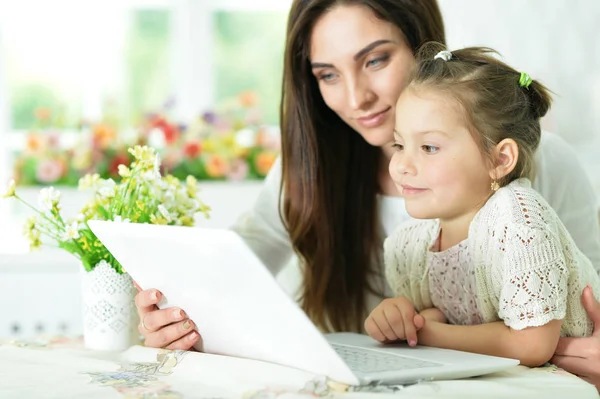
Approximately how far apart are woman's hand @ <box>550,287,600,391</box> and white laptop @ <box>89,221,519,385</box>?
9.1 inches

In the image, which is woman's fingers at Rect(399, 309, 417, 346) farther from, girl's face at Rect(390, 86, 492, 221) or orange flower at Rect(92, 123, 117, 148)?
orange flower at Rect(92, 123, 117, 148)

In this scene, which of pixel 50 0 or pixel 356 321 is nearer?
pixel 356 321

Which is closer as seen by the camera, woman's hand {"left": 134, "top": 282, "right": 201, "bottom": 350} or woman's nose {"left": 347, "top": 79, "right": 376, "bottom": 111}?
woman's hand {"left": 134, "top": 282, "right": 201, "bottom": 350}

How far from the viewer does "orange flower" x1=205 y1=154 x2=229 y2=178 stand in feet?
11.8

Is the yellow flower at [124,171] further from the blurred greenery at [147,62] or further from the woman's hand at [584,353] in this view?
the blurred greenery at [147,62]

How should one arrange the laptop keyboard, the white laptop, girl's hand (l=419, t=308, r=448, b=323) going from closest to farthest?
1. the white laptop
2. the laptop keyboard
3. girl's hand (l=419, t=308, r=448, b=323)

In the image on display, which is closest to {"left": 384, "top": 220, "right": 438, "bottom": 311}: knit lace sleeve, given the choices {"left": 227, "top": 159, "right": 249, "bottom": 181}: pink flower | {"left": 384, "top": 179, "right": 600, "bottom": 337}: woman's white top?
{"left": 384, "top": 179, "right": 600, "bottom": 337}: woman's white top

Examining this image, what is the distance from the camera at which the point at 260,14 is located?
391 centimetres

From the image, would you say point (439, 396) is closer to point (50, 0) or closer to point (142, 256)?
point (142, 256)

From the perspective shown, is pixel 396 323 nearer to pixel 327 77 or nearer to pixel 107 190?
pixel 107 190

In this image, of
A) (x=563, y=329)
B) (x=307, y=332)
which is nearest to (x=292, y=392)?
(x=307, y=332)

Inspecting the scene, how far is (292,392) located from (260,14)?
120 inches

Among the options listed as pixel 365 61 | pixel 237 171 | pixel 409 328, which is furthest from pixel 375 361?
pixel 237 171

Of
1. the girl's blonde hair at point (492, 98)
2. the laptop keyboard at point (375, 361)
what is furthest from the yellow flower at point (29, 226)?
the girl's blonde hair at point (492, 98)
